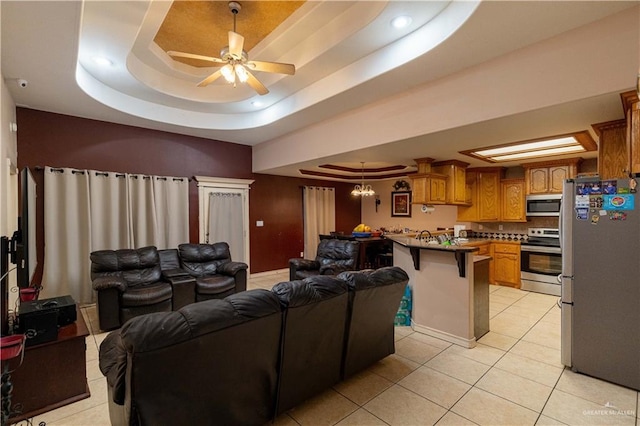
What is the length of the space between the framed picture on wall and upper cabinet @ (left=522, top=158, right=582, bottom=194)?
10.1ft

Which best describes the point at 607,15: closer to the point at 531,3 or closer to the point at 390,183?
the point at 531,3

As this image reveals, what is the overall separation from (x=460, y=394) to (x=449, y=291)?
1207 millimetres

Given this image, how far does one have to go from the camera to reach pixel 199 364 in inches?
61.9

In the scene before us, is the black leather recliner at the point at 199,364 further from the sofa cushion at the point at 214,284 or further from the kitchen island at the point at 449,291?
the sofa cushion at the point at 214,284

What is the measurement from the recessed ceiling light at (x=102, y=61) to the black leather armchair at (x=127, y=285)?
8.11 ft

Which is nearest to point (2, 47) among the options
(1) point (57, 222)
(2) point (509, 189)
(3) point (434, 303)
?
(1) point (57, 222)

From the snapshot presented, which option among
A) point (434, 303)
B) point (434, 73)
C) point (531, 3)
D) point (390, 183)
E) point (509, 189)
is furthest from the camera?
point (390, 183)

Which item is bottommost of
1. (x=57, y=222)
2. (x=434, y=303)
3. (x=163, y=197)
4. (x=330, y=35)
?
(x=434, y=303)

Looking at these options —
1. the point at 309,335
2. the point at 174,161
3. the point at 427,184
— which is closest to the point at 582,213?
the point at 309,335

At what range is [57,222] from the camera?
447 cm

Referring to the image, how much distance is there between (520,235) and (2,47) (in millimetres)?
7721

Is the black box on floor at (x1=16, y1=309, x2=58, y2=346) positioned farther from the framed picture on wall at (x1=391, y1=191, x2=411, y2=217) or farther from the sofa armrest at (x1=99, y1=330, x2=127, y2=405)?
the framed picture on wall at (x1=391, y1=191, x2=411, y2=217)

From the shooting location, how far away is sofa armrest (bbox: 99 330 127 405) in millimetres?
1502

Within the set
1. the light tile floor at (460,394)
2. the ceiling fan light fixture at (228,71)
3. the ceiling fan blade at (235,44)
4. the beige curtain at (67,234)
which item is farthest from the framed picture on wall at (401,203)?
the beige curtain at (67,234)
